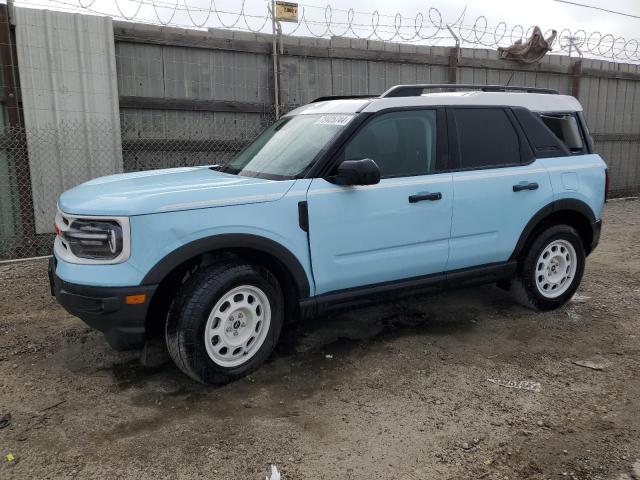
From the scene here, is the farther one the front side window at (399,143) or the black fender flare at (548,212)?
the black fender flare at (548,212)

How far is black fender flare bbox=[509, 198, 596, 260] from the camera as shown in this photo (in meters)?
4.71

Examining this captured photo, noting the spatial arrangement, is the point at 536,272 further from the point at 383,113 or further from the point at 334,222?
the point at 334,222

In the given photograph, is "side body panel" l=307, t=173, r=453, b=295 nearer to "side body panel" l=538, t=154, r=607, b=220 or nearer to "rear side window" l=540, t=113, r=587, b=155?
"side body panel" l=538, t=154, r=607, b=220

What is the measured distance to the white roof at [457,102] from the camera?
4133 mm

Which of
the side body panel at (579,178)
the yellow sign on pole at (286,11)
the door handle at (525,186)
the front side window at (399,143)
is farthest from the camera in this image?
the yellow sign on pole at (286,11)

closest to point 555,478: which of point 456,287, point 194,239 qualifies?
point 456,287

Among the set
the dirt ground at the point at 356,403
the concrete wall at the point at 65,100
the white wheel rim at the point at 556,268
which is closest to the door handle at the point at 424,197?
the dirt ground at the point at 356,403

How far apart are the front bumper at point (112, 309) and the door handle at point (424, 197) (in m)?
1.89

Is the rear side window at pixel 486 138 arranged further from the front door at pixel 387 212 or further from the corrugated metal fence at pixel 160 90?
the corrugated metal fence at pixel 160 90

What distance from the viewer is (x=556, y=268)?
201 inches

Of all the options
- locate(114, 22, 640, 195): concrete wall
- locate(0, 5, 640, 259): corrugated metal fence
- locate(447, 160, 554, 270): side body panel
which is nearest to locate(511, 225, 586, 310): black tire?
locate(447, 160, 554, 270): side body panel

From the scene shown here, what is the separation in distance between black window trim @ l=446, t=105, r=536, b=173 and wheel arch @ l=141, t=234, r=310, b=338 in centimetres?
151

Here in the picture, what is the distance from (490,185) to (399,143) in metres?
0.86

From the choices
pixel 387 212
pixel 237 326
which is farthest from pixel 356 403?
pixel 387 212
